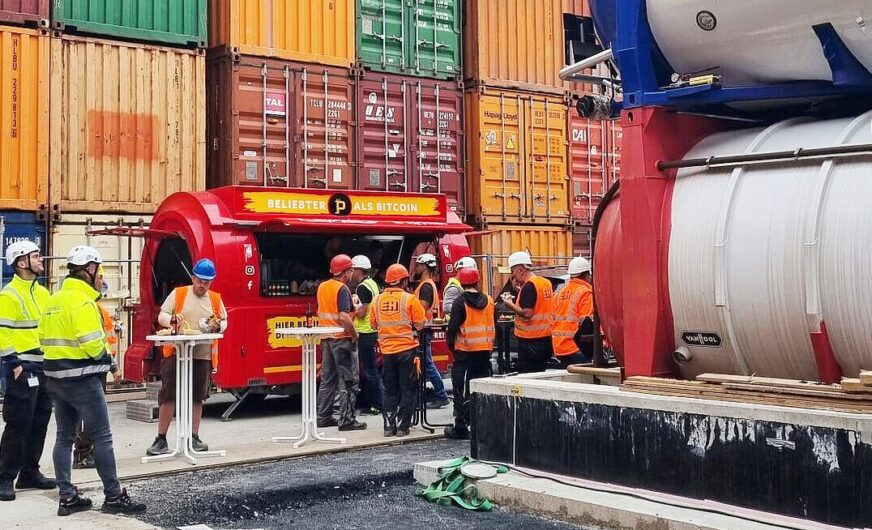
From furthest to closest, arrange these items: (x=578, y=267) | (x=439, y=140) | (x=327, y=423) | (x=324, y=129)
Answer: (x=439, y=140) < (x=324, y=129) < (x=327, y=423) < (x=578, y=267)

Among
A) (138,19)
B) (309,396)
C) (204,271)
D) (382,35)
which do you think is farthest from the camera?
(382,35)

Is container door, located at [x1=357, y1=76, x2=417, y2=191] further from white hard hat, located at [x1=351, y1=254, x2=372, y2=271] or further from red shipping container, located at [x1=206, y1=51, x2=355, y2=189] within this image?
white hard hat, located at [x1=351, y1=254, x2=372, y2=271]

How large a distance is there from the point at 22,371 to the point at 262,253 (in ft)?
14.2

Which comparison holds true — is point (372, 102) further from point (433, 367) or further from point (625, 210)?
point (625, 210)

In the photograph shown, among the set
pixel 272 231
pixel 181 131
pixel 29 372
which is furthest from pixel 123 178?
pixel 29 372

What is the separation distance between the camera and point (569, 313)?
989cm

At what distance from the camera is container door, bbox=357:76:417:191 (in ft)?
53.3

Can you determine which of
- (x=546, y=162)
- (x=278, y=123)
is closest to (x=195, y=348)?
(x=278, y=123)

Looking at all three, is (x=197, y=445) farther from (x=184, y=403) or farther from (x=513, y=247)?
(x=513, y=247)

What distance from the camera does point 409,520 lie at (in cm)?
661

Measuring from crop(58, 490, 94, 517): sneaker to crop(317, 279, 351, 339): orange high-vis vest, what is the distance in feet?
12.4

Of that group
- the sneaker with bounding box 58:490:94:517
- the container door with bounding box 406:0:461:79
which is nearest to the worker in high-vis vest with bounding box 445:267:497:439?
the sneaker with bounding box 58:490:94:517

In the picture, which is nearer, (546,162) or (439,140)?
(439,140)

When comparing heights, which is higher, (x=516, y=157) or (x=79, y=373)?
(x=516, y=157)
